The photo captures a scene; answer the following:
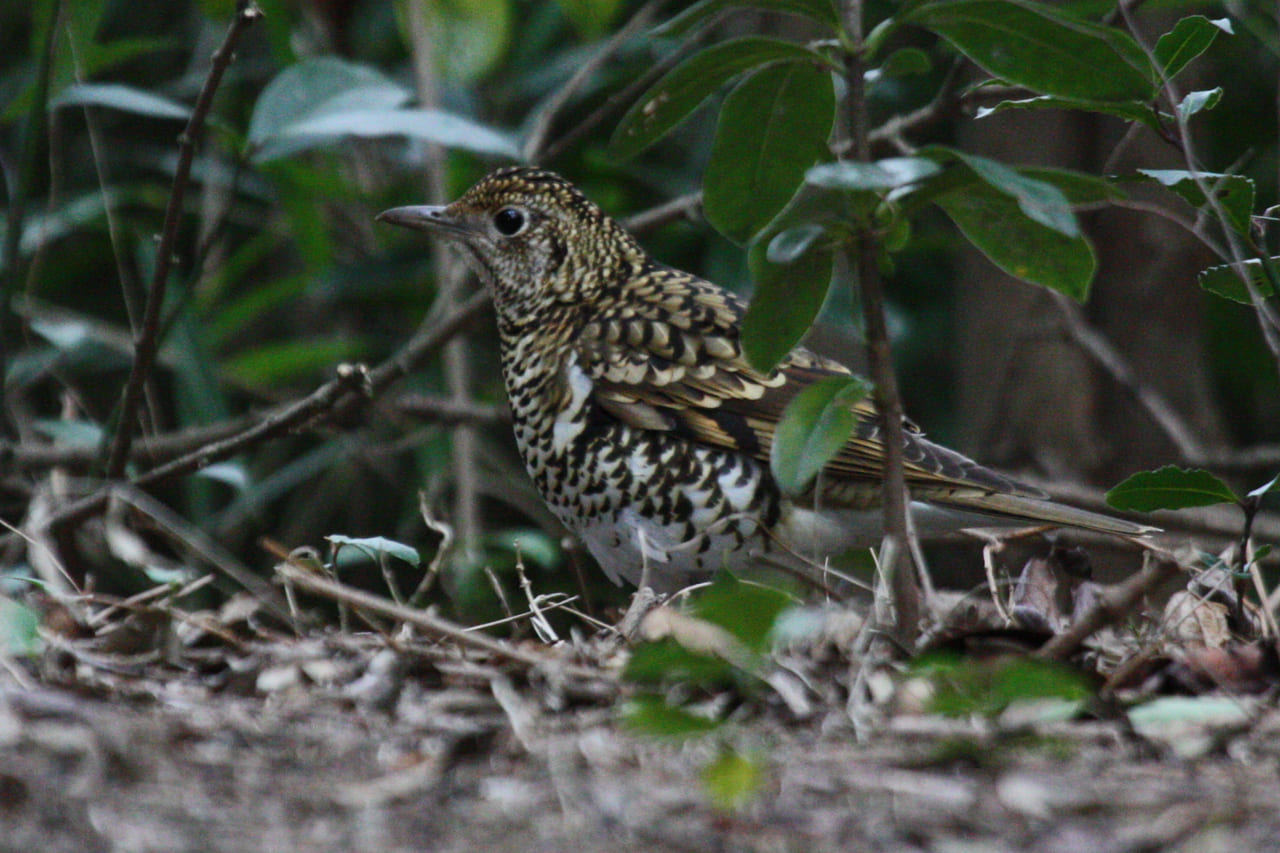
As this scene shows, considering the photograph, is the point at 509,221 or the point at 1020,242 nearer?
the point at 1020,242

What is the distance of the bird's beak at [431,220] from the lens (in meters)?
4.16

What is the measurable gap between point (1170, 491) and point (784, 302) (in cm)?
87

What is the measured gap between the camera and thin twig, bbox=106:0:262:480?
2.77m

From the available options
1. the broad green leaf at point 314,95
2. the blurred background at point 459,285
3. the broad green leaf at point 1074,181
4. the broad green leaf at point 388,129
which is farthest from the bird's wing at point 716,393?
the broad green leaf at point 1074,181

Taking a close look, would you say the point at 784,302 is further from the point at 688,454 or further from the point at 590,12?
the point at 590,12

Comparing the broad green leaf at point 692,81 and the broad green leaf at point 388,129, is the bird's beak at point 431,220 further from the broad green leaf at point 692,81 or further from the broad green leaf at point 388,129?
the broad green leaf at point 692,81

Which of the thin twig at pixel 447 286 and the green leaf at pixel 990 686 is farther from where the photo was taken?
the thin twig at pixel 447 286

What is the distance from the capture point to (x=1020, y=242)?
2193 mm

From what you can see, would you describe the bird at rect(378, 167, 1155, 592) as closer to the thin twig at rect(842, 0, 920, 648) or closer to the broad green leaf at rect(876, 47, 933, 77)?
the thin twig at rect(842, 0, 920, 648)

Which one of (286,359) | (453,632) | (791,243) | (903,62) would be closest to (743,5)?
(903,62)

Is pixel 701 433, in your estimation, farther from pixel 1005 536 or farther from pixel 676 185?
pixel 676 185

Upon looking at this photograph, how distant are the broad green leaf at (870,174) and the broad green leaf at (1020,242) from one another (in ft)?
0.74

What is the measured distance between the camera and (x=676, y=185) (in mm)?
5316

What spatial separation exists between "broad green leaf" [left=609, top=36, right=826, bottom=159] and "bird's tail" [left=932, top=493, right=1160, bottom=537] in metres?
1.58
